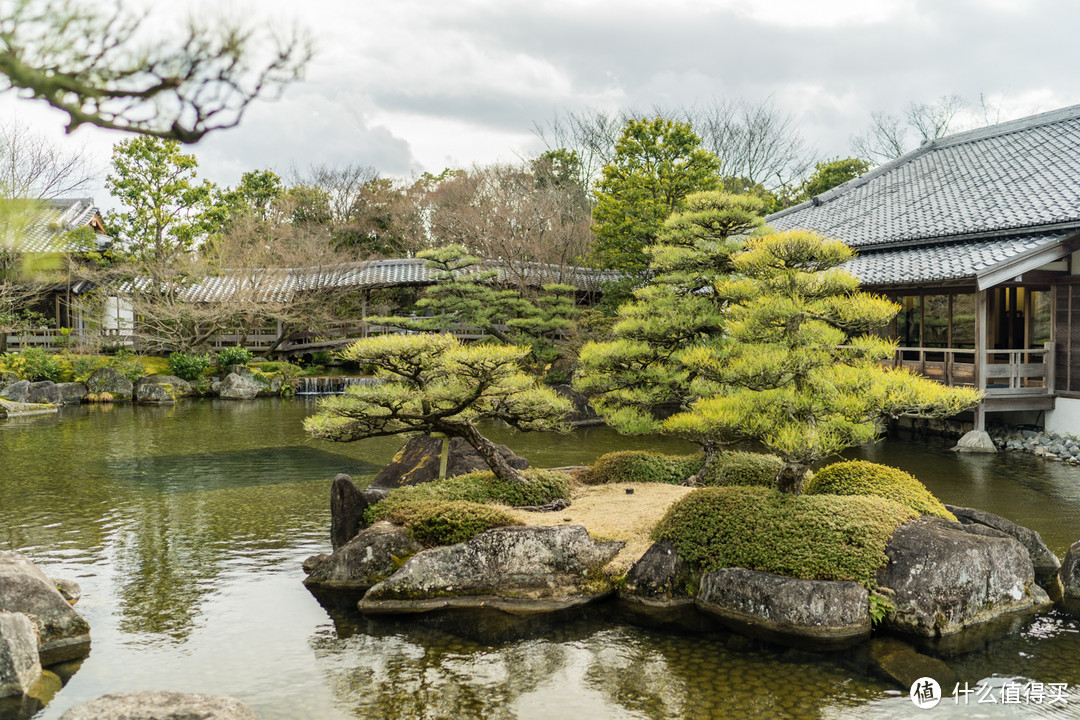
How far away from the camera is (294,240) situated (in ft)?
97.2

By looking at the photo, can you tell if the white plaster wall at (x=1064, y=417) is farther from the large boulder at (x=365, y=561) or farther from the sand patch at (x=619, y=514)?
the large boulder at (x=365, y=561)

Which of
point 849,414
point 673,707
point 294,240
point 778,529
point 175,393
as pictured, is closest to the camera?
point 673,707

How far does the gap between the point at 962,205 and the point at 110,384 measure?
75.4 ft

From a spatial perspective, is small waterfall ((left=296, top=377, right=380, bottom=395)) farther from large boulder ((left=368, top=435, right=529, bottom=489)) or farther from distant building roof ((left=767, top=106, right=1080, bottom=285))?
large boulder ((left=368, top=435, right=529, bottom=489))

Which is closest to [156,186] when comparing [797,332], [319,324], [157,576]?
[319,324]

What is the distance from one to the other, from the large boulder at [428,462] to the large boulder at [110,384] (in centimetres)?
1640

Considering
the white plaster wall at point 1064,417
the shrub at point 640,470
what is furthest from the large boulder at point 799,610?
the white plaster wall at point 1064,417

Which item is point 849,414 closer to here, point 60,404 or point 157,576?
point 157,576

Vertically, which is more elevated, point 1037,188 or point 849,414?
point 1037,188

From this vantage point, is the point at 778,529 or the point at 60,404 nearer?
the point at 778,529

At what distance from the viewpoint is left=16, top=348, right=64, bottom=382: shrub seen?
75.8 feet

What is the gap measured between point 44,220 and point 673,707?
89.5 feet

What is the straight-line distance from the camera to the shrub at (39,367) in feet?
75.8

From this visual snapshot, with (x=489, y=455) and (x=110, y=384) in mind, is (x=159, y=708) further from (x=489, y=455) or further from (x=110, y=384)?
(x=110, y=384)
